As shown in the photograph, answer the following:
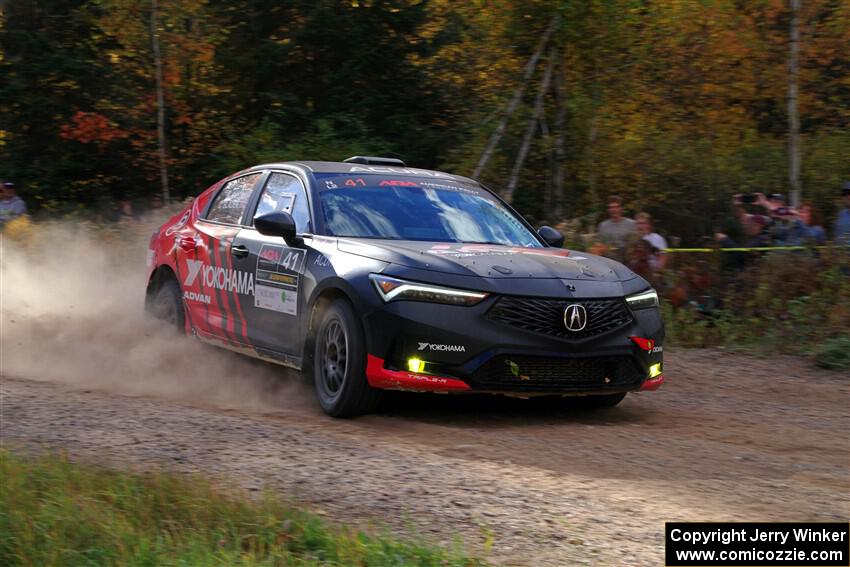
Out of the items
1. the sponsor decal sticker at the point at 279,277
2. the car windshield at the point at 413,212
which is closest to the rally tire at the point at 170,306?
the sponsor decal sticker at the point at 279,277

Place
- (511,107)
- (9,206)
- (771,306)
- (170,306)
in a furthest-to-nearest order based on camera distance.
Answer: (9,206) < (511,107) < (771,306) < (170,306)

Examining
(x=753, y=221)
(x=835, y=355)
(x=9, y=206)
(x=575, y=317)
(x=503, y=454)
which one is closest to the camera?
(x=503, y=454)

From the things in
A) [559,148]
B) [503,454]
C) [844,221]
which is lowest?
[503,454]

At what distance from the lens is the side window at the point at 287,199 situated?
328 inches

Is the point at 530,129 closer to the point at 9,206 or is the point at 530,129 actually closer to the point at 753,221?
the point at 753,221

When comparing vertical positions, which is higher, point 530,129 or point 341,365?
point 530,129

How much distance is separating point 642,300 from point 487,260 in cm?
107

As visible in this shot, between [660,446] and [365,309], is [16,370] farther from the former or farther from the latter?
[660,446]

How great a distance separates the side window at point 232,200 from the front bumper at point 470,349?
2524mm

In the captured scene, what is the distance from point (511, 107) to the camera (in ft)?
58.3

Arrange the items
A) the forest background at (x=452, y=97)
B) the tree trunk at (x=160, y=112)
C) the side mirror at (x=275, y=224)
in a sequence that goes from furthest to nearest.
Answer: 1. the tree trunk at (x=160, y=112)
2. the forest background at (x=452, y=97)
3. the side mirror at (x=275, y=224)

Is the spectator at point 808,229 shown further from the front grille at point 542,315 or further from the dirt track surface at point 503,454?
the front grille at point 542,315

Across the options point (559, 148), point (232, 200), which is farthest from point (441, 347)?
point (559, 148)

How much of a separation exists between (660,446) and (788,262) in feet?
20.0
